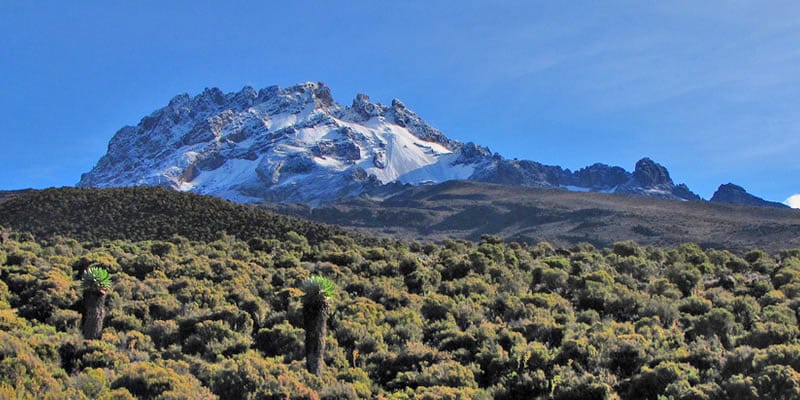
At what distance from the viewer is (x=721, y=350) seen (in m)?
13.0

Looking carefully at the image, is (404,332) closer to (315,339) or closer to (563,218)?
(315,339)

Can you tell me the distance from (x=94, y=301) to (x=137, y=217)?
93.6ft

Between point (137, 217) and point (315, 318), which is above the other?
point (137, 217)

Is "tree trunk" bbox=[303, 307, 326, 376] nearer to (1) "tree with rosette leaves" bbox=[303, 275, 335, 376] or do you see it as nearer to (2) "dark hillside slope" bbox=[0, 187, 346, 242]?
(1) "tree with rosette leaves" bbox=[303, 275, 335, 376]

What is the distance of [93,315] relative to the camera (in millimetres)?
14992

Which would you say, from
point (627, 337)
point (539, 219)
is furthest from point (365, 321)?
point (539, 219)

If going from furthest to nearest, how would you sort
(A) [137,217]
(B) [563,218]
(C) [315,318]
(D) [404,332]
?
(B) [563,218], (A) [137,217], (D) [404,332], (C) [315,318]

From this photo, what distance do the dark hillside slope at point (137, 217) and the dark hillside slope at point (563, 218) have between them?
52.6m

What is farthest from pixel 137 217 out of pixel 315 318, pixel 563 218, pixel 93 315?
pixel 563 218

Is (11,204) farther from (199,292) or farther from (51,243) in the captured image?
(199,292)

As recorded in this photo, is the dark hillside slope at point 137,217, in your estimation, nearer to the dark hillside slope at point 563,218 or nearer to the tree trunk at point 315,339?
the tree trunk at point 315,339

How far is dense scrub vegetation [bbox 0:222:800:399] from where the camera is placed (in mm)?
11340

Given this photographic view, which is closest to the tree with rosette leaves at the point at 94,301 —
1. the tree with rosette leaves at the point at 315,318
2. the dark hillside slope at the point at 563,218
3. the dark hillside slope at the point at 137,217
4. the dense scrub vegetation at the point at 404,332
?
the dense scrub vegetation at the point at 404,332

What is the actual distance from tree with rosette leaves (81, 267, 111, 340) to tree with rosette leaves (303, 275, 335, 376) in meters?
4.72
